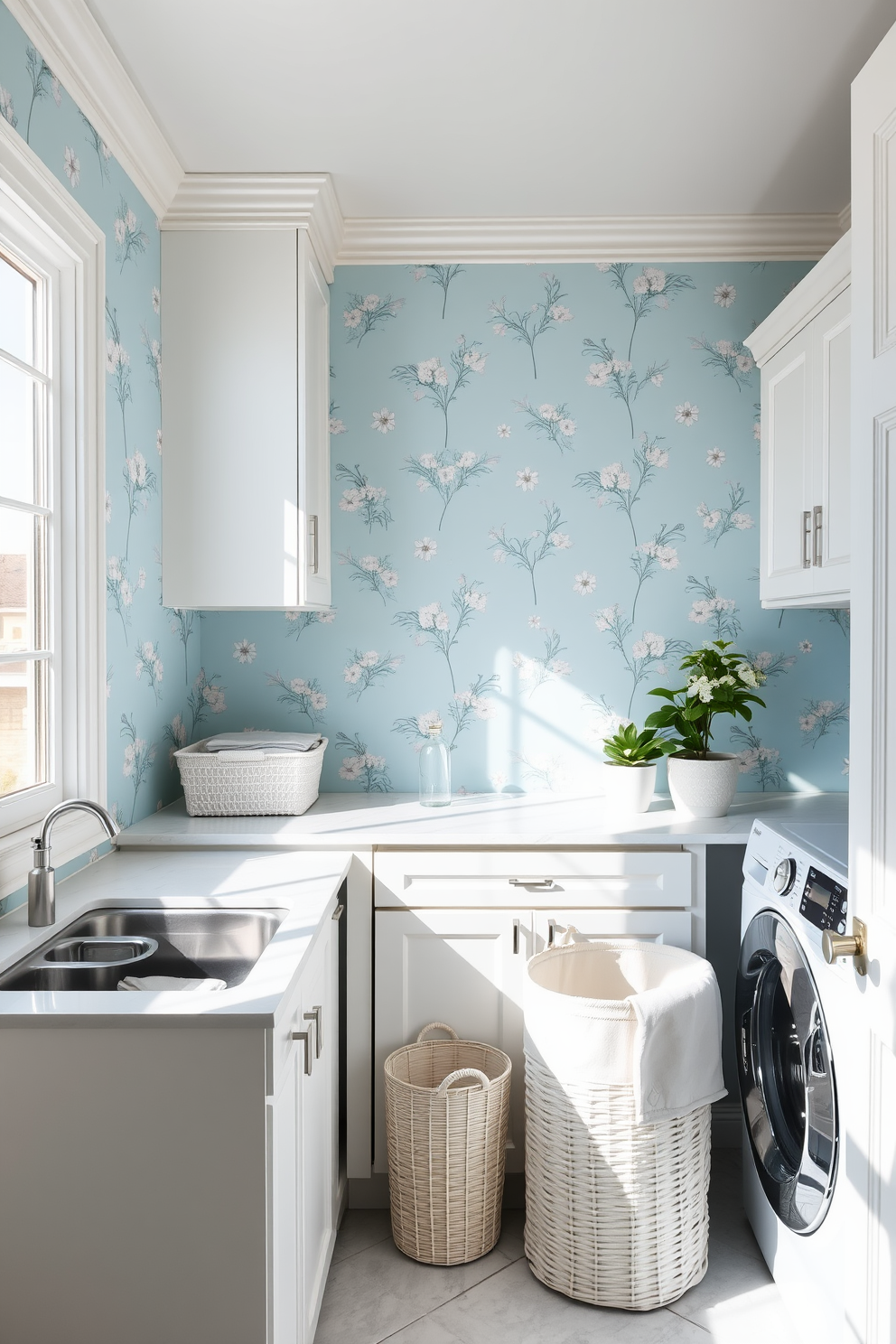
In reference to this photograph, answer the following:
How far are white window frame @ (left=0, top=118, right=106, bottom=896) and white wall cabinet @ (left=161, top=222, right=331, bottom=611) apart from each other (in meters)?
0.41

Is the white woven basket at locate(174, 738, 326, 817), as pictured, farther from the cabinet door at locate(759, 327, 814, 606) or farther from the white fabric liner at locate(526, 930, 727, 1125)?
the cabinet door at locate(759, 327, 814, 606)

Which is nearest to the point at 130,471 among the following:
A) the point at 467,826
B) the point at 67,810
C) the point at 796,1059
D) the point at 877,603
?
the point at 67,810

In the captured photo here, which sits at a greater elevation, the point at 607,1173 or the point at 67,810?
the point at 67,810

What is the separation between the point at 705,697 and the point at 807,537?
50 cm

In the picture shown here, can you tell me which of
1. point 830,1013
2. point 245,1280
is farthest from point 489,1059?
point 245,1280

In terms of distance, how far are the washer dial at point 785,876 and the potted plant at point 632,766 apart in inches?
21.8

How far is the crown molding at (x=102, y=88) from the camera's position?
1.67 m

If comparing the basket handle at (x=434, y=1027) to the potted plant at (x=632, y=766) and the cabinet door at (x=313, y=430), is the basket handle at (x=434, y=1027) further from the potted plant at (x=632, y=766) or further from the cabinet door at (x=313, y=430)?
the cabinet door at (x=313, y=430)

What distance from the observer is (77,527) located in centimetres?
194

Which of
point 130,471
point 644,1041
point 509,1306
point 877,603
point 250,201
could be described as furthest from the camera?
point 250,201

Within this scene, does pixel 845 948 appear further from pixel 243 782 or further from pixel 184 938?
pixel 243 782

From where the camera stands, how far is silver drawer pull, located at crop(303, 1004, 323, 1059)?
1638 mm

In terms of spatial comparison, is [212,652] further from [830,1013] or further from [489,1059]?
[830,1013]

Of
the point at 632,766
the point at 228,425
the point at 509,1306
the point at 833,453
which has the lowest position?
the point at 509,1306
